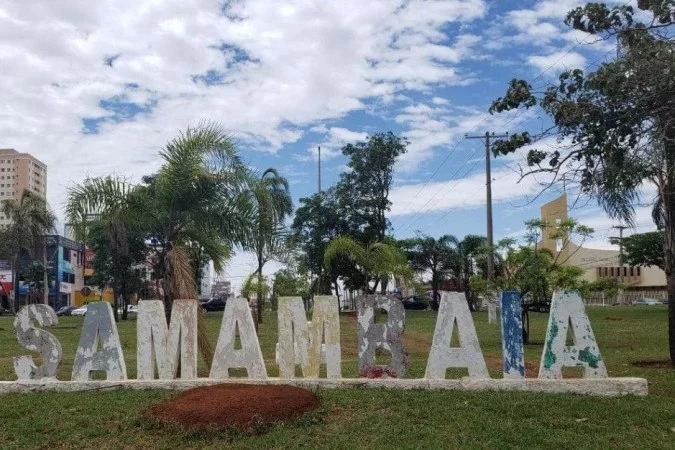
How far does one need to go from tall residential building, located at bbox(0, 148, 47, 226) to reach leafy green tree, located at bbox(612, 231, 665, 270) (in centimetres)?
5238

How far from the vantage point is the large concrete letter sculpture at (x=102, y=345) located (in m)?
9.70

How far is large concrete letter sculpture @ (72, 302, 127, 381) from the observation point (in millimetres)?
9703

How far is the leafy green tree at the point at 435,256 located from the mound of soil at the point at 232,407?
41.1 metres

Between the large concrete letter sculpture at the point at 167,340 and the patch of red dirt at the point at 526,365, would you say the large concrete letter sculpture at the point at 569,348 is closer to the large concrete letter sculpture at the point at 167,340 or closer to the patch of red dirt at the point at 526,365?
the patch of red dirt at the point at 526,365

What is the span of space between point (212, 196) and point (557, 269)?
10009 mm

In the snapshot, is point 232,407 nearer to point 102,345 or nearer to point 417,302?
point 102,345

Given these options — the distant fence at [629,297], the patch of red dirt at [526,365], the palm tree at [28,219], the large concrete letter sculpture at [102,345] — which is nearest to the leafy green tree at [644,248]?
the distant fence at [629,297]

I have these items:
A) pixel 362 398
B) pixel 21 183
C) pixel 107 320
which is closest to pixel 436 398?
pixel 362 398

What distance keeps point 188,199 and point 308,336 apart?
11.6 feet

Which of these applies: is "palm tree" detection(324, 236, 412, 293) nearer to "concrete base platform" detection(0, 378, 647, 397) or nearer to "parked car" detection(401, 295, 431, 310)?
"concrete base platform" detection(0, 378, 647, 397)

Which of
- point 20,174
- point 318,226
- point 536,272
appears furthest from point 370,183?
point 20,174

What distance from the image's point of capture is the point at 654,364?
41.7 feet

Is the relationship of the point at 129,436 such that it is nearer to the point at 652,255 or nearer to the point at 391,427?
the point at 391,427

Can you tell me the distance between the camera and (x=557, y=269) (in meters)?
17.6
